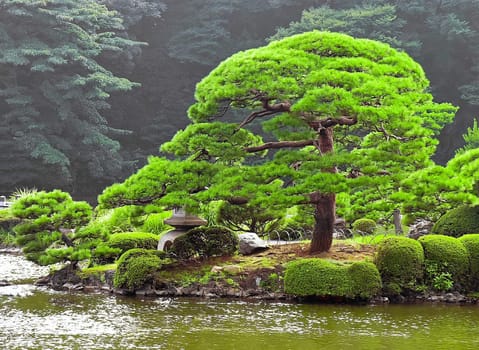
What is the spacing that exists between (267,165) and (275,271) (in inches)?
67.3

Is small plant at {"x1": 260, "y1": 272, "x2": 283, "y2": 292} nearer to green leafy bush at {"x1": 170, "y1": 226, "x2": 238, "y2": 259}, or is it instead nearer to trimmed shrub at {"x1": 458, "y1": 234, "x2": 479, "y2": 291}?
green leafy bush at {"x1": 170, "y1": 226, "x2": 238, "y2": 259}

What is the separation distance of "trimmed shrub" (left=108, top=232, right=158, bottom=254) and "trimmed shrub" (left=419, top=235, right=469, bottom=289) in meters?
5.23

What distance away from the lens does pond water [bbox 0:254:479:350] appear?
7066mm

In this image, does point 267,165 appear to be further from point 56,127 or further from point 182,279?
point 56,127

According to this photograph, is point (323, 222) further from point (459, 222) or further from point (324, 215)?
point (459, 222)

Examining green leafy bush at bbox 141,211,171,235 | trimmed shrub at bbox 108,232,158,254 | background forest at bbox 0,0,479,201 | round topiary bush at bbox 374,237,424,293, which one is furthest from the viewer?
background forest at bbox 0,0,479,201

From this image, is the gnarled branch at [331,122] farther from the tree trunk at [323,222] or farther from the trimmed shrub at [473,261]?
the trimmed shrub at [473,261]

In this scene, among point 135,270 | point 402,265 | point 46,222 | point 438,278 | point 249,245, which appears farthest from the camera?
point 249,245

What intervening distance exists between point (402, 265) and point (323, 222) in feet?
5.82

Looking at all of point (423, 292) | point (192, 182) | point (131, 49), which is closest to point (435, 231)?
point (423, 292)

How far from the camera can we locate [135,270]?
1038 centimetres

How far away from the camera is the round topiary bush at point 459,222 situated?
11.3 metres

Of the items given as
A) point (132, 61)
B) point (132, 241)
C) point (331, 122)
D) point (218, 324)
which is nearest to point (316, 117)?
point (331, 122)

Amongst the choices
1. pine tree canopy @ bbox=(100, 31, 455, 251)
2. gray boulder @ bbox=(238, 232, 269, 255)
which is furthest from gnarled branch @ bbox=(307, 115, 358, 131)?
gray boulder @ bbox=(238, 232, 269, 255)
